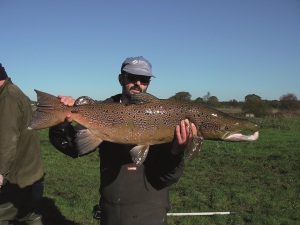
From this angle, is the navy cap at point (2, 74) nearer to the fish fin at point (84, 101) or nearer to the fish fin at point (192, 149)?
the fish fin at point (84, 101)

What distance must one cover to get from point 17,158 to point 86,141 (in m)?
2.77

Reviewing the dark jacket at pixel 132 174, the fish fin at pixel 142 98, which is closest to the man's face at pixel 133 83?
the fish fin at pixel 142 98

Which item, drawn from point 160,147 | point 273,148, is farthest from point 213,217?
point 273,148

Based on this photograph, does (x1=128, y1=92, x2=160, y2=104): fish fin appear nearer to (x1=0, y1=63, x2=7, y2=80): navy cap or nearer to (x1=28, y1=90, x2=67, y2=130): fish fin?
(x1=28, y1=90, x2=67, y2=130): fish fin

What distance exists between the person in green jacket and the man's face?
2245 mm

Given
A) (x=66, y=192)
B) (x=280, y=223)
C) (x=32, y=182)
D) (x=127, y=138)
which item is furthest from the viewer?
(x=66, y=192)

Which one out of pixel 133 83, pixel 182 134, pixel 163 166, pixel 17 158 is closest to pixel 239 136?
pixel 182 134

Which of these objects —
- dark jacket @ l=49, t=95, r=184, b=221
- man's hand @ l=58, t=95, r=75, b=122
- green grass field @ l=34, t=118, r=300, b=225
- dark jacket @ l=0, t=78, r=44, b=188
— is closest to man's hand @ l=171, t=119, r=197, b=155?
dark jacket @ l=49, t=95, r=184, b=221

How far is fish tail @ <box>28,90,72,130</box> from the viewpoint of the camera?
3.87 meters

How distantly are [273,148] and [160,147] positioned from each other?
17.7m

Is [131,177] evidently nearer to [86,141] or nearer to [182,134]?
[86,141]

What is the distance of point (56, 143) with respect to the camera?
4.21 meters

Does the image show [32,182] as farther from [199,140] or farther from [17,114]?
[199,140]

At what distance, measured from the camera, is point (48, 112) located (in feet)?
12.8
